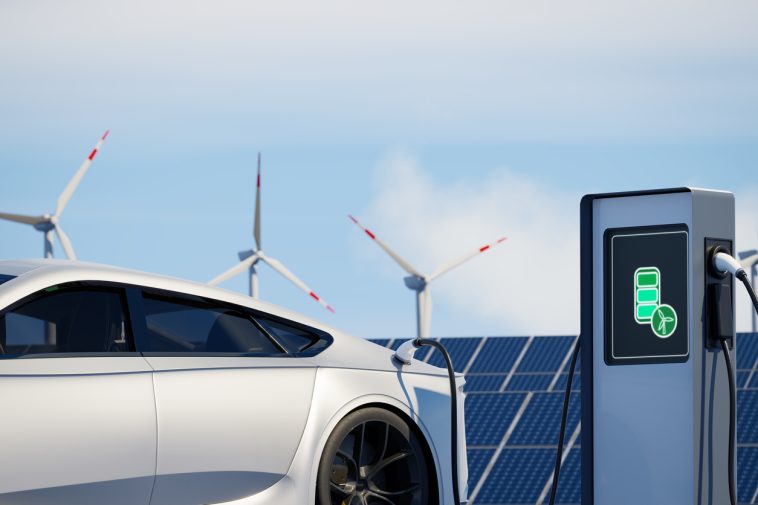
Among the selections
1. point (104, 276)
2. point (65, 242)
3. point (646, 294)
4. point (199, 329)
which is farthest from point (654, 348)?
point (65, 242)

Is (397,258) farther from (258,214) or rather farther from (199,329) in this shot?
(199,329)

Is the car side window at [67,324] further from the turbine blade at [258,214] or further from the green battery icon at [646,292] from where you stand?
the turbine blade at [258,214]

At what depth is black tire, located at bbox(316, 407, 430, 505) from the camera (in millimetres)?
7922

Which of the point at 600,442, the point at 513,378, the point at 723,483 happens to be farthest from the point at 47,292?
the point at 513,378

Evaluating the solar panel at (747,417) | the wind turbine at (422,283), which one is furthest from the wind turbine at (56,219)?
the solar panel at (747,417)

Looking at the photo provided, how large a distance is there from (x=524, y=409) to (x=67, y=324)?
3607 centimetres

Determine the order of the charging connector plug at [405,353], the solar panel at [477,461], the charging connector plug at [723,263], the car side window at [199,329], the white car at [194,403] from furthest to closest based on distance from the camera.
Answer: the solar panel at [477,461] → the charging connector plug at [405,353] → the charging connector plug at [723,263] → the car side window at [199,329] → the white car at [194,403]

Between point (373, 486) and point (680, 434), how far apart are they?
1.83m

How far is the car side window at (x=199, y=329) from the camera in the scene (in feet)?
24.0

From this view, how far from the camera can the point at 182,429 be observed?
23.3ft

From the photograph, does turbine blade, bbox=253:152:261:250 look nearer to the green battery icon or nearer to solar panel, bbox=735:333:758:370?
solar panel, bbox=735:333:758:370

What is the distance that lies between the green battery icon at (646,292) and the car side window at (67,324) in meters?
2.83

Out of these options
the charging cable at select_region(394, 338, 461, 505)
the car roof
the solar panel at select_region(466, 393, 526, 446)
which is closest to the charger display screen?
the charging cable at select_region(394, 338, 461, 505)

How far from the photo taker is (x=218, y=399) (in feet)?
23.9
